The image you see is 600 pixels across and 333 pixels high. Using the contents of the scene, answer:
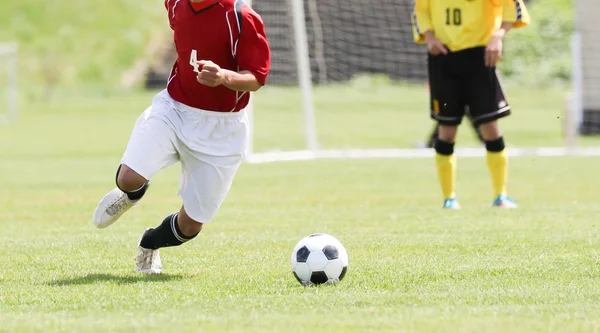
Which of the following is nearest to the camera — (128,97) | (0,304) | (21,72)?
(0,304)

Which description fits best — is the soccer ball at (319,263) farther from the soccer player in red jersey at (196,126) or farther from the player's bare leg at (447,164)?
the player's bare leg at (447,164)

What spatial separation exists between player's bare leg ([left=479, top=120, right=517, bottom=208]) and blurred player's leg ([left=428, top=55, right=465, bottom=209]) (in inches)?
11.2

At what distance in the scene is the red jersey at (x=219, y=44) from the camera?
589 centimetres

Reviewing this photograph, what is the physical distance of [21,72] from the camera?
123 ft

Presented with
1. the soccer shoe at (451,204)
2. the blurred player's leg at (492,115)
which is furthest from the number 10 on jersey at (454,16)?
the soccer shoe at (451,204)

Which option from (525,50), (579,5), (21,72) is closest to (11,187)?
(525,50)

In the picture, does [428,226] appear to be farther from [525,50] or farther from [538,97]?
[538,97]

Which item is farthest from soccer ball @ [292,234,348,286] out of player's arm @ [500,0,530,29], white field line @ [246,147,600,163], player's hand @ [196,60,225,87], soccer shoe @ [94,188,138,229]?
white field line @ [246,147,600,163]

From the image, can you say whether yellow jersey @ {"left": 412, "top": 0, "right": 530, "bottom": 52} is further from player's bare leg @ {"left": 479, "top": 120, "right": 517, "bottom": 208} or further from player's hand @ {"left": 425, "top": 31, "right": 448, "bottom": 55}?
player's bare leg @ {"left": 479, "top": 120, "right": 517, "bottom": 208}

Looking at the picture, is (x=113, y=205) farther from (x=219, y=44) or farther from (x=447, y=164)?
(x=447, y=164)

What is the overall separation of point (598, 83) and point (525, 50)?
1.70m

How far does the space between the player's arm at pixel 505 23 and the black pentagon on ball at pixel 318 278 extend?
13.6ft

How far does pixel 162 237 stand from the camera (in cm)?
616

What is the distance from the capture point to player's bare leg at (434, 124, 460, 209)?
9430mm
